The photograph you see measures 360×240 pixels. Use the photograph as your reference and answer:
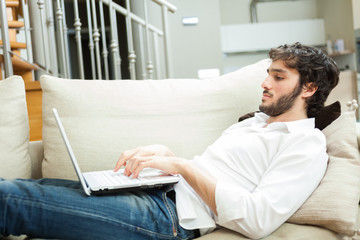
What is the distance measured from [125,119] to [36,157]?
1.44 ft

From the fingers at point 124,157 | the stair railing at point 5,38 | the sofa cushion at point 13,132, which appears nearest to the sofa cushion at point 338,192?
the fingers at point 124,157

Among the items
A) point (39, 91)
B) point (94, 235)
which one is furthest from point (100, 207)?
point (39, 91)

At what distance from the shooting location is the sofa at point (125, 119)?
147 cm

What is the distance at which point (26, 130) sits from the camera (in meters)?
1.56

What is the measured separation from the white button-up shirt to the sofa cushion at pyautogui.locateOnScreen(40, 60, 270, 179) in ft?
0.81

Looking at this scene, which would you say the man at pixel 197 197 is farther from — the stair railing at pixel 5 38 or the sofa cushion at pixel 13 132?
the stair railing at pixel 5 38

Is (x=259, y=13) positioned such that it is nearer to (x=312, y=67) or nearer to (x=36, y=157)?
(x=312, y=67)

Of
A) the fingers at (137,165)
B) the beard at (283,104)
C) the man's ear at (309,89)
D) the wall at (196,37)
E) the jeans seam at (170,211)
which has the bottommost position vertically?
the jeans seam at (170,211)

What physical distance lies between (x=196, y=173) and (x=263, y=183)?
192 mm

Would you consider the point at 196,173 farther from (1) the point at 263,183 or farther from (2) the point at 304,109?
(2) the point at 304,109

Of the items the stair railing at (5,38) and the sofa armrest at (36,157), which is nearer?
the sofa armrest at (36,157)

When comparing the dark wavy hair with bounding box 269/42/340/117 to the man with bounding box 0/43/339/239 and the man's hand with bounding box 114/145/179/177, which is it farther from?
the man's hand with bounding box 114/145/179/177

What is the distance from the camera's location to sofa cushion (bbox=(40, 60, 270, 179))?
153cm

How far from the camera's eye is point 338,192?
44.0 inches
